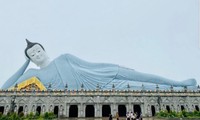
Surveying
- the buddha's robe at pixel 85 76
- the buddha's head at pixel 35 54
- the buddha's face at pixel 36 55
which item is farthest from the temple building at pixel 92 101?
the buddha's head at pixel 35 54

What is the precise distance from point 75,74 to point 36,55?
16.4 m

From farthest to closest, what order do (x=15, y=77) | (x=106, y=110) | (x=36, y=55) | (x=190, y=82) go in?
(x=36, y=55), (x=15, y=77), (x=190, y=82), (x=106, y=110)

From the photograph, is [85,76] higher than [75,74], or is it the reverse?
[75,74]

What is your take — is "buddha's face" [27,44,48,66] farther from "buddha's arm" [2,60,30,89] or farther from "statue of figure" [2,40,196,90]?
"buddha's arm" [2,60,30,89]

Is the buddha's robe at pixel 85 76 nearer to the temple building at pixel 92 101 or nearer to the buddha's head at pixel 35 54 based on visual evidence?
the buddha's head at pixel 35 54

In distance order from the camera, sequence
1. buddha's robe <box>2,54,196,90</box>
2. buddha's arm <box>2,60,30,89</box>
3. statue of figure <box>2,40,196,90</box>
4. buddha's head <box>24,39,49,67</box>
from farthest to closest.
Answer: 1. buddha's head <box>24,39,49,67</box>
2. buddha's arm <box>2,60,30,89</box>
3. statue of figure <box>2,40,196,90</box>
4. buddha's robe <box>2,54,196,90</box>

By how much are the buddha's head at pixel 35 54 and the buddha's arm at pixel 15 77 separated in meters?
3.07

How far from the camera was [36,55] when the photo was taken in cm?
6725

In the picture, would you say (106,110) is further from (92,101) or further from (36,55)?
(36,55)

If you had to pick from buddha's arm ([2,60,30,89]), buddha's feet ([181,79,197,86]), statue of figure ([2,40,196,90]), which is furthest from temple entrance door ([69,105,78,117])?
buddha's feet ([181,79,197,86])

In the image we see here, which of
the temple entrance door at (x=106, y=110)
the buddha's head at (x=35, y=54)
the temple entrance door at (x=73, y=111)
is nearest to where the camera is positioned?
the temple entrance door at (x=73, y=111)

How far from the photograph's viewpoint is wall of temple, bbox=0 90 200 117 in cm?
4434

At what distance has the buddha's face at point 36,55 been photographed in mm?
67056

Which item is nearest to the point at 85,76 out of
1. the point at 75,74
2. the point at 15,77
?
the point at 75,74
